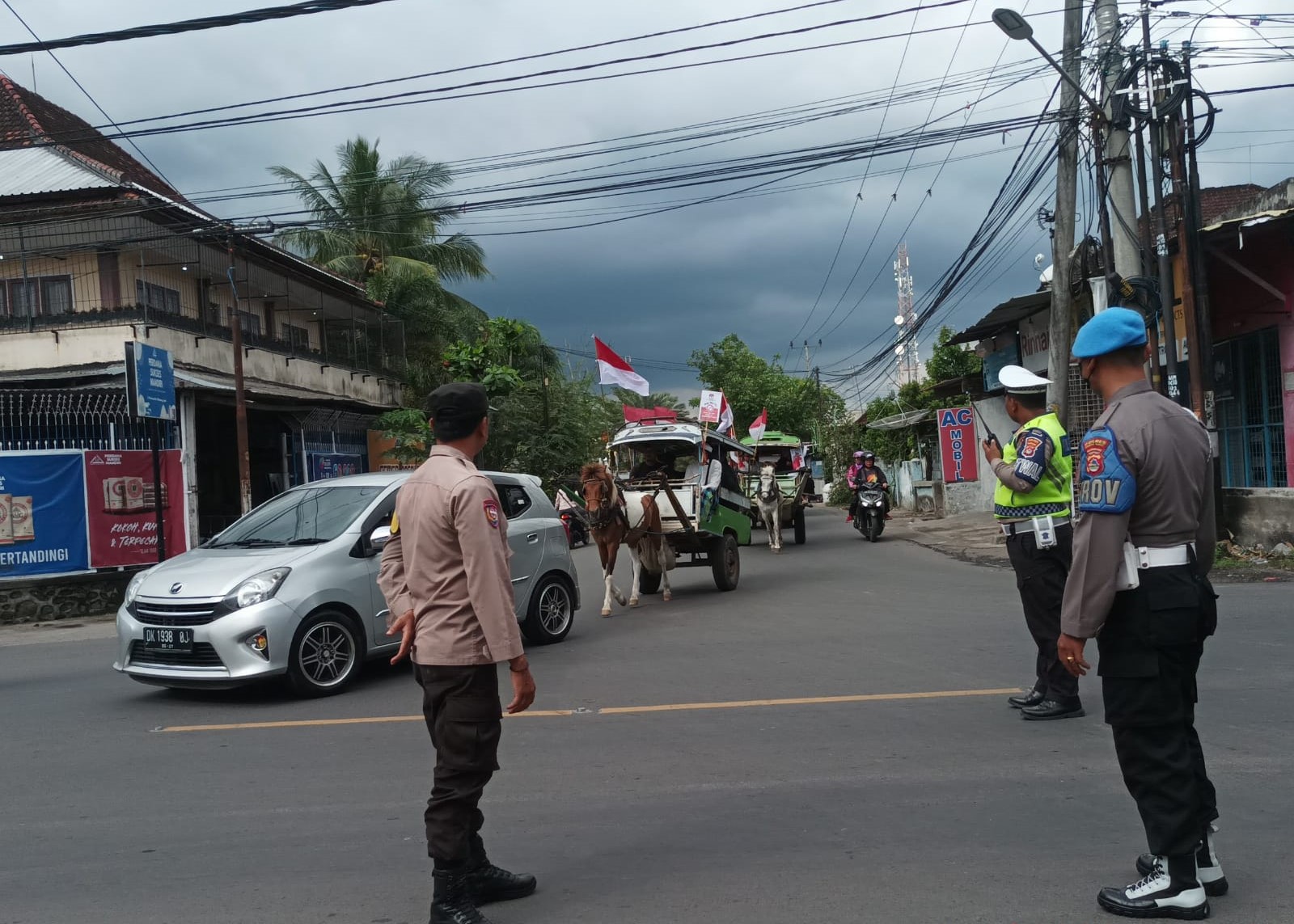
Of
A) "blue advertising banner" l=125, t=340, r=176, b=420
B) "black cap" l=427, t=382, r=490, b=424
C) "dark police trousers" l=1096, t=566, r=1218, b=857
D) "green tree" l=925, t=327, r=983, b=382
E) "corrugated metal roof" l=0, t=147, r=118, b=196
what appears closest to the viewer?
"dark police trousers" l=1096, t=566, r=1218, b=857

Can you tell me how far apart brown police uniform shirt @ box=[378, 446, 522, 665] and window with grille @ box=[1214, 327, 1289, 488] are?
49.0ft

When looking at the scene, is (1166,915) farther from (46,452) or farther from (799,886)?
(46,452)

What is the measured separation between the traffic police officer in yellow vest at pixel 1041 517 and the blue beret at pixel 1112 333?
268 cm

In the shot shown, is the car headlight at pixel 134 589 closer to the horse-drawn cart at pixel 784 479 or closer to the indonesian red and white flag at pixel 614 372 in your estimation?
the indonesian red and white flag at pixel 614 372

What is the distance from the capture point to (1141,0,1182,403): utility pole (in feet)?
47.5

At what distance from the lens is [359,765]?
6129mm

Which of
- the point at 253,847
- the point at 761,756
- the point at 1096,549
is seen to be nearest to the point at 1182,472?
the point at 1096,549

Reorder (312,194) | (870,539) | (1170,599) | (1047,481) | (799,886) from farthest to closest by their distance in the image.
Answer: (312,194) → (870,539) → (1047,481) → (799,886) → (1170,599)

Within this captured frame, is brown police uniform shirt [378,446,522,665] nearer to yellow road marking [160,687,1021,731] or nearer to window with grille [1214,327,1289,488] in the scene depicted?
yellow road marking [160,687,1021,731]

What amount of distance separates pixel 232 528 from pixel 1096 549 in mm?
7514

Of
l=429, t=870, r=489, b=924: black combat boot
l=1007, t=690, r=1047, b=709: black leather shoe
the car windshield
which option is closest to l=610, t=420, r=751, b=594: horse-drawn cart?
the car windshield

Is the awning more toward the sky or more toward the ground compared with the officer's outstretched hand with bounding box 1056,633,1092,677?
more toward the sky

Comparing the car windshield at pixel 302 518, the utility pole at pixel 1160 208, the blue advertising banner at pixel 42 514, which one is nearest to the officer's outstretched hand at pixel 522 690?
the car windshield at pixel 302 518

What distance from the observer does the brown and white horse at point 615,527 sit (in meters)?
12.7
